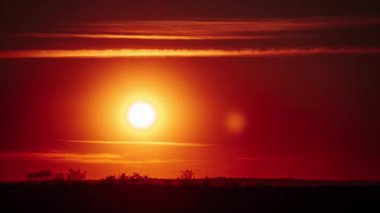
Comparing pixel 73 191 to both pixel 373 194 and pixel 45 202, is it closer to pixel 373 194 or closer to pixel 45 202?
pixel 45 202

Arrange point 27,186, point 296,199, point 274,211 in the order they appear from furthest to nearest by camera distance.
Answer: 1. point 27,186
2. point 296,199
3. point 274,211

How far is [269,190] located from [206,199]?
12.4 feet

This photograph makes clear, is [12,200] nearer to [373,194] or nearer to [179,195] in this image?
[179,195]

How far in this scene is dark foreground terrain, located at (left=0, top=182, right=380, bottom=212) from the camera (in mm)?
38875

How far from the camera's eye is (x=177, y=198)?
41125 millimetres

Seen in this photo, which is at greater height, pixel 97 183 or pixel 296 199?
pixel 97 183

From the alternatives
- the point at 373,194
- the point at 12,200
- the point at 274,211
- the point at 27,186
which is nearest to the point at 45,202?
the point at 12,200

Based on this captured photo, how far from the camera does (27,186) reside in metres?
44.4

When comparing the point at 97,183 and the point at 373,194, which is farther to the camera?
the point at 97,183

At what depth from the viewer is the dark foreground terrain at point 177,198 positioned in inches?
1531

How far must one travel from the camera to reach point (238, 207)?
3922cm

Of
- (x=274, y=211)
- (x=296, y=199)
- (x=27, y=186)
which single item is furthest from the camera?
(x=27, y=186)

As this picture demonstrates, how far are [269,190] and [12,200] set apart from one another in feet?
34.0

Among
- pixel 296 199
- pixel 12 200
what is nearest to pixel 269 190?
pixel 296 199
